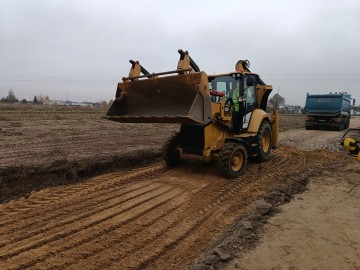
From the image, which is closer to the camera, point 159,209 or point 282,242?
point 282,242

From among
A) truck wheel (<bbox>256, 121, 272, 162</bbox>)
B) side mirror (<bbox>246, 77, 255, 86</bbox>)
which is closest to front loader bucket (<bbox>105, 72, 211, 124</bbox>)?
side mirror (<bbox>246, 77, 255, 86</bbox>)

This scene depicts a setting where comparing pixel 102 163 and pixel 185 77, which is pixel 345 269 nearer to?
pixel 185 77

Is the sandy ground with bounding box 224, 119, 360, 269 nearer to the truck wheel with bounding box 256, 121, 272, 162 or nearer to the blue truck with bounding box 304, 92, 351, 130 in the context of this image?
the truck wheel with bounding box 256, 121, 272, 162

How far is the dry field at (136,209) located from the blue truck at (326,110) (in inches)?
475

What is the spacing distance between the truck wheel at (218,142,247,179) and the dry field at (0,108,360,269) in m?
0.22

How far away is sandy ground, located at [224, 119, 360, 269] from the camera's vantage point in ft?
12.1

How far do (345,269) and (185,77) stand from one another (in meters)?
4.34

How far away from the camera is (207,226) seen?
4.63 meters

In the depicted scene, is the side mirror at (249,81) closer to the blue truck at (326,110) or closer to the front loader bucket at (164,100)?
the front loader bucket at (164,100)

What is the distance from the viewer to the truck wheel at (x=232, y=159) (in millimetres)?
6836

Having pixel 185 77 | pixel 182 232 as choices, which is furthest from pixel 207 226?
pixel 185 77

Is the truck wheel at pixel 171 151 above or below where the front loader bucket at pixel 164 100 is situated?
below

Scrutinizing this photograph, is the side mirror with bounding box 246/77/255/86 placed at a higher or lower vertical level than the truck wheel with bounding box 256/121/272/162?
higher

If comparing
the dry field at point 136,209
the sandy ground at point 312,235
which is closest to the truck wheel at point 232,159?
the dry field at point 136,209
